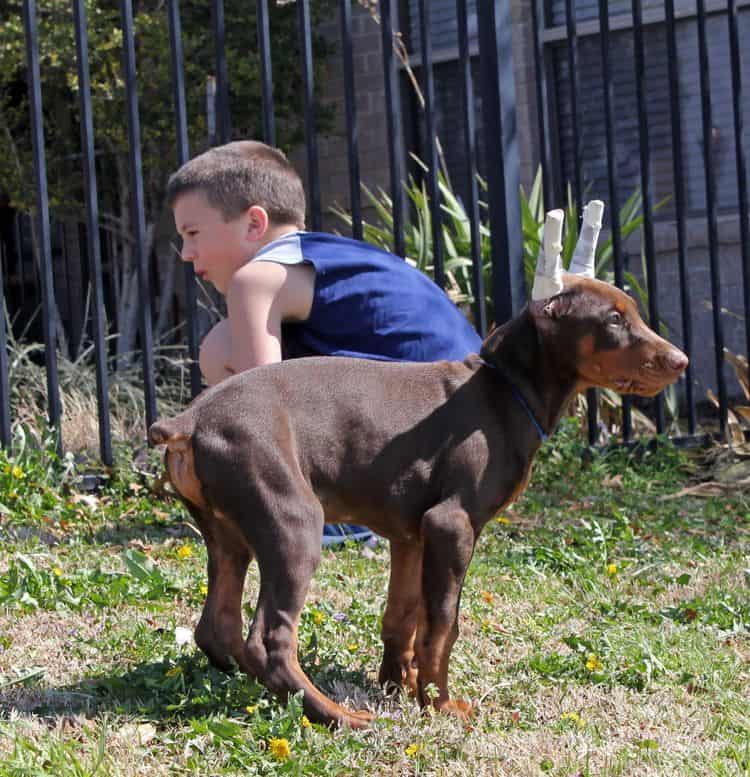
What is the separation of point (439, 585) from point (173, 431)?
72 cm

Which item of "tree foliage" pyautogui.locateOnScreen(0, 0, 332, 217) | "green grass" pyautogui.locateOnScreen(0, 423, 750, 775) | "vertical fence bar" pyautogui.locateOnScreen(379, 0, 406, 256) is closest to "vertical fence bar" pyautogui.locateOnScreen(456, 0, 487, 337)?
"vertical fence bar" pyautogui.locateOnScreen(379, 0, 406, 256)

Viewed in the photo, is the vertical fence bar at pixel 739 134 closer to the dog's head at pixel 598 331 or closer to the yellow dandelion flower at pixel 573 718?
the dog's head at pixel 598 331

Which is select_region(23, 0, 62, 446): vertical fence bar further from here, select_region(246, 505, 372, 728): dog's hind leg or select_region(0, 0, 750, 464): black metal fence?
select_region(246, 505, 372, 728): dog's hind leg

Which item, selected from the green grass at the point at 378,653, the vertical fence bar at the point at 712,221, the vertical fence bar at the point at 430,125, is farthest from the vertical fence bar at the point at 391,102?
the vertical fence bar at the point at 712,221

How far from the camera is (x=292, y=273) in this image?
3979 millimetres

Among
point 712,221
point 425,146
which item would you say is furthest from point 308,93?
point 712,221

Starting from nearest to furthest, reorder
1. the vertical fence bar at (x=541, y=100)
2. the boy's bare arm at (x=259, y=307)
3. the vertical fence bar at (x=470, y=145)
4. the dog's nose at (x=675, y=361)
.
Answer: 1. the dog's nose at (x=675, y=361)
2. the boy's bare arm at (x=259, y=307)
3. the vertical fence bar at (x=470, y=145)
4. the vertical fence bar at (x=541, y=100)

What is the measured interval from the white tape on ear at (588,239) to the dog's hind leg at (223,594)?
43.6 inches

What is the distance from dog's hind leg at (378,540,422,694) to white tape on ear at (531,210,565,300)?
74 centimetres

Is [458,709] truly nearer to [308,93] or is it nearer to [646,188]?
[308,93]

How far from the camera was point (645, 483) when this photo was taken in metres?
5.59

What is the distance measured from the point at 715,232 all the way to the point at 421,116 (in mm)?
3838

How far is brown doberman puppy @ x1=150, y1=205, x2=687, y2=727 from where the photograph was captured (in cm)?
267

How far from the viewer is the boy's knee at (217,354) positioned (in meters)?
4.21
